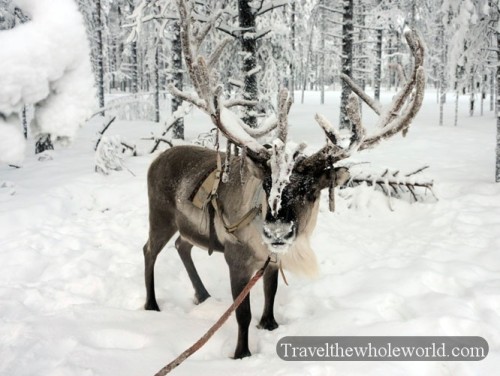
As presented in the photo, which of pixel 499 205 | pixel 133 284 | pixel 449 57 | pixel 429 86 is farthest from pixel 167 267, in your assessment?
pixel 429 86

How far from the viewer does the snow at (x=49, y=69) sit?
1.42 m

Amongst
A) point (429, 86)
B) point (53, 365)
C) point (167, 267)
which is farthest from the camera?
point (429, 86)

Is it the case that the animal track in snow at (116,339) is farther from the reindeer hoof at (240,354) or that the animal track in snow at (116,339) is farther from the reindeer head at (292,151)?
the reindeer head at (292,151)

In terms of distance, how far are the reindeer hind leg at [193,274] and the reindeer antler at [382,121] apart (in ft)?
7.64

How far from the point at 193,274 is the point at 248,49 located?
4.71 m

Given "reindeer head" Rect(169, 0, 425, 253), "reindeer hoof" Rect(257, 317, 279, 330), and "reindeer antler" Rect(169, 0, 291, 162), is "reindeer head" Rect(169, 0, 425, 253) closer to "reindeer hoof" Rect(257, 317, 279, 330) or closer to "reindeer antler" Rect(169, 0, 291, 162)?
"reindeer antler" Rect(169, 0, 291, 162)

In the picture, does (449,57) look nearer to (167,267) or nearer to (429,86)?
(167,267)

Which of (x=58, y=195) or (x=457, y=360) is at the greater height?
(x=58, y=195)

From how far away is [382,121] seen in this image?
3.45 meters

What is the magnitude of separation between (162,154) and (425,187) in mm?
4794

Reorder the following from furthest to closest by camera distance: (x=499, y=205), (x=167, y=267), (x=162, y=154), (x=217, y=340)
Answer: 1. (x=499, y=205)
2. (x=167, y=267)
3. (x=162, y=154)
4. (x=217, y=340)

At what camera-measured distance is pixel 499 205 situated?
6629mm

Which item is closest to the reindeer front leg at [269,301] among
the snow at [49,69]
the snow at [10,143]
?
the snow at [49,69]

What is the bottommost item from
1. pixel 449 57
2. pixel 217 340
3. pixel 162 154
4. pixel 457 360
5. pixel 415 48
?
pixel 217 340
